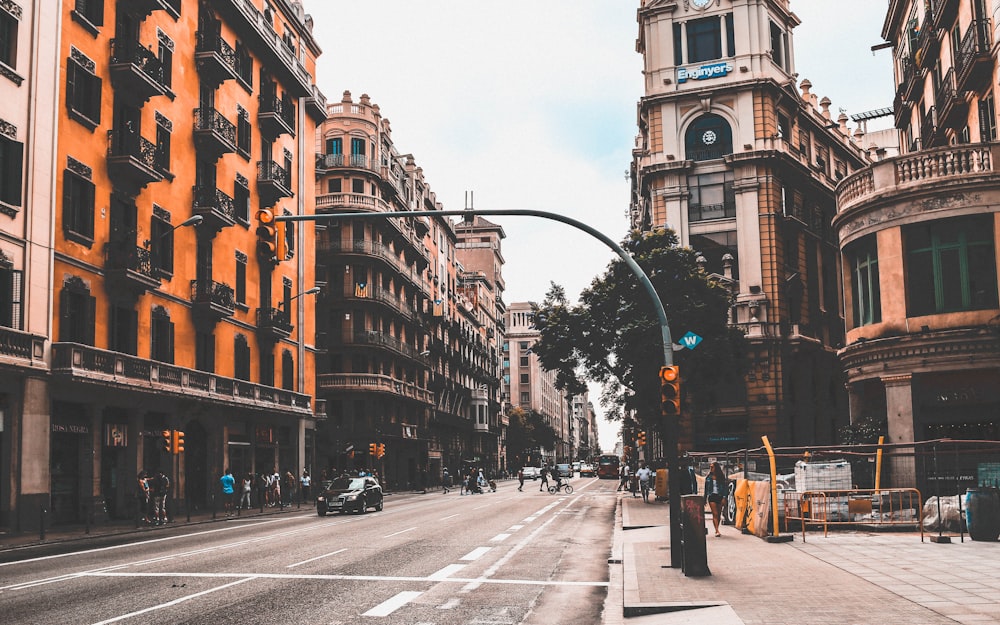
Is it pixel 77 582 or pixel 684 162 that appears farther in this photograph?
pixel 684 162

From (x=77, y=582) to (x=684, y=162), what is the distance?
46.9 metres

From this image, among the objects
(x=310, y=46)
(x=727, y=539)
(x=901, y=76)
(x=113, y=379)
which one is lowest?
(x=727, y=539)

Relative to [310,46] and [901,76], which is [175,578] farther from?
[310,46]

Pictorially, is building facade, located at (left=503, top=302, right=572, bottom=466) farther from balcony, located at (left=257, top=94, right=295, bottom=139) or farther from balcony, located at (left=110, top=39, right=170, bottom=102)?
balcony, located at (left=110, top=39, right=170, bottom=102)

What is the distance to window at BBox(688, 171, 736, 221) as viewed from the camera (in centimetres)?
5556

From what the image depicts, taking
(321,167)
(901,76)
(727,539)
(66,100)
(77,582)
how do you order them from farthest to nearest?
(321,167)
(901,76)
(66,100)
(727,539)
(77,582)

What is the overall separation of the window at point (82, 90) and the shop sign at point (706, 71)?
36.2 meters

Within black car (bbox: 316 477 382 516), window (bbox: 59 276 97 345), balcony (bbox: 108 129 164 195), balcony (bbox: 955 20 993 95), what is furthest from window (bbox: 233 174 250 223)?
balcony (bbox: 955 20 993 95)

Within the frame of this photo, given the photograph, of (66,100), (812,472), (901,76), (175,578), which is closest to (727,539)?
(812,472)

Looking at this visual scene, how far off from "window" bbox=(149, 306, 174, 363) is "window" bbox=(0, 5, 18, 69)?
10.3 m

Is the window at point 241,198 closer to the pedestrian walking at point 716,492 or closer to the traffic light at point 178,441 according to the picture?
the traffic light at point 178,441

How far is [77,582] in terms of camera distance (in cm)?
1408

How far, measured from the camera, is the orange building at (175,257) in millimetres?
29359

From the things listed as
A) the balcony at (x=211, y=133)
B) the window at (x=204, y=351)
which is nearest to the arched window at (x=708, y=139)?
the balcony at (x=211, y=133)
